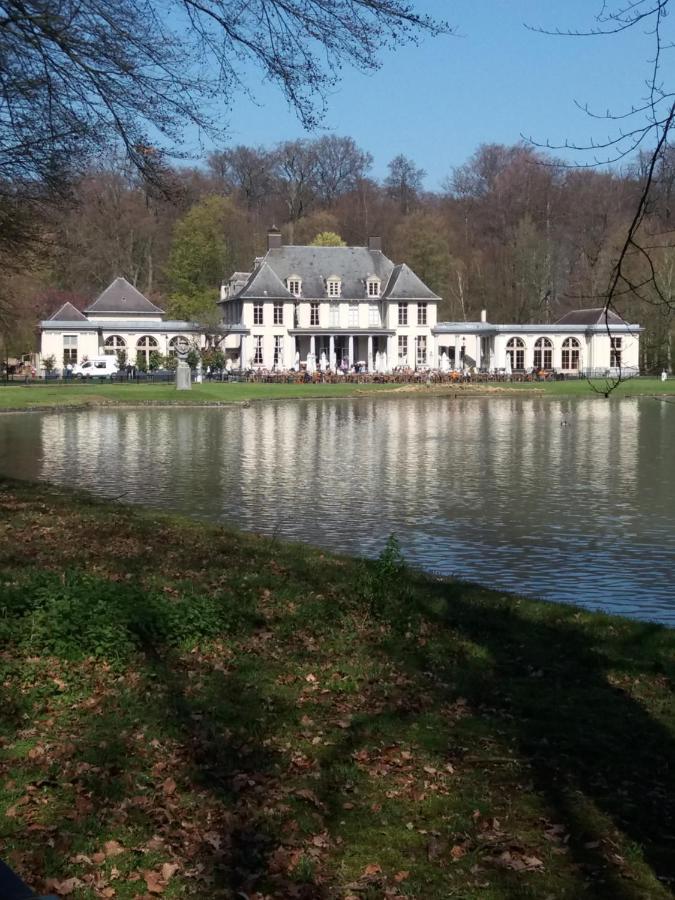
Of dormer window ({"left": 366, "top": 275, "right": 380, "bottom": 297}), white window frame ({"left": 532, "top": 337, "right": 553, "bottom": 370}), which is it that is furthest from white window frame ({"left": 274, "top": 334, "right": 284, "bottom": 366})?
white window frame ({"left": 532, "top": 337, "right": 553, "bottom": 370})

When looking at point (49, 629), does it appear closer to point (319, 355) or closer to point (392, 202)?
point (319, 355)

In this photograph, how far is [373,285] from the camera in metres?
59.3

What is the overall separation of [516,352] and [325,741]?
184 ft

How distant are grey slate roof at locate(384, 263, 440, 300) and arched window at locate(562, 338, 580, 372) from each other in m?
7.90

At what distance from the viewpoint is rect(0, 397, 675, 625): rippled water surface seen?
10.1m

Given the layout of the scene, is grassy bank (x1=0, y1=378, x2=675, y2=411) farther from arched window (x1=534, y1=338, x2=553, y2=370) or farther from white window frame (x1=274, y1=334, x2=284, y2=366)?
white window frame (x1=274, y1=334, x2=284, y2=366)

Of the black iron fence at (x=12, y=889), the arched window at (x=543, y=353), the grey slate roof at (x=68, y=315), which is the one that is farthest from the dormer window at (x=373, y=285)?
the black iron fence at (x=12, y=889)

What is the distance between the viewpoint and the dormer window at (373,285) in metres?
59.3

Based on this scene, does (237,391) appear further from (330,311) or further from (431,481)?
(431,481)

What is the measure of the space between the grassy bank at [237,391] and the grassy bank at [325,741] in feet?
89.5

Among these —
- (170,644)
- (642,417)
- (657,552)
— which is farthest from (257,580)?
(642,417)

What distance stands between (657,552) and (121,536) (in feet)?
17.4

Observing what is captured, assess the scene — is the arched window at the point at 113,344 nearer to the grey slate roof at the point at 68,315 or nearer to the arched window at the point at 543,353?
the grey slate roof at the point at 68,315

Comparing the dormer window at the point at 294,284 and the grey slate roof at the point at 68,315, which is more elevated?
the dormer window at the point at 294,284
